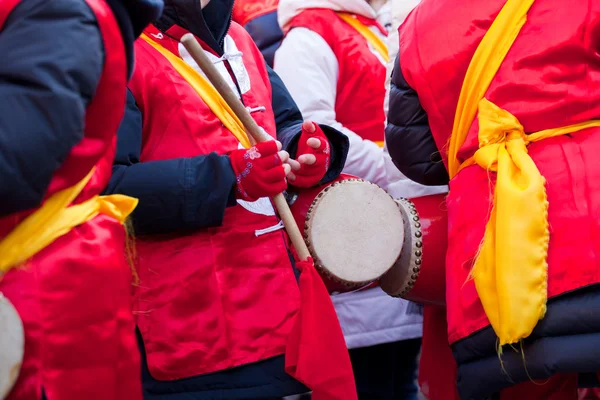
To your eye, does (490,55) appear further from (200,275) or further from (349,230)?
(200,275)

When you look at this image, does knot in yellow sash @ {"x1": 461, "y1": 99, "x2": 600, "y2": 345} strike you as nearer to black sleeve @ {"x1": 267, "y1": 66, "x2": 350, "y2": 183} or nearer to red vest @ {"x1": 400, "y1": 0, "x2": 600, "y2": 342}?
red vest @ {"x1": 400, "y1": 0, "x2": 600, "y2": 342}

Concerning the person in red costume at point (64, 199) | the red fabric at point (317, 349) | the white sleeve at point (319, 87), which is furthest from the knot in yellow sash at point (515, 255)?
the white sleeve at point (319, 87)

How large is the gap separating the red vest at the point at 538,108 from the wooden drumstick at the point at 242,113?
37 centimetres

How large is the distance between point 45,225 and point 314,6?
6.40 feet

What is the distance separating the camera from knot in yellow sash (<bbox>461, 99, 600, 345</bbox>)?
156cm

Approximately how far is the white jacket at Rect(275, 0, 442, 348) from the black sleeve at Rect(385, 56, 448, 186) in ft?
1.41

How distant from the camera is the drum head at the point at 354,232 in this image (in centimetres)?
195

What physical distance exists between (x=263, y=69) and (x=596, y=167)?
97 centimetres

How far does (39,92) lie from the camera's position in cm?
112

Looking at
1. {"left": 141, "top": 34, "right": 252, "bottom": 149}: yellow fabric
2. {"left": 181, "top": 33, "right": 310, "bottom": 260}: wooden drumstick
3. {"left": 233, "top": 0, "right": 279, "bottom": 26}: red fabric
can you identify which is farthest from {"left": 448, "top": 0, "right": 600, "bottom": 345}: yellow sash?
{"left": 233, "top": 0, "right": 279, "bottom": 26}: red fabric

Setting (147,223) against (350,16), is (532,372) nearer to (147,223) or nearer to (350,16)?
(147,223)

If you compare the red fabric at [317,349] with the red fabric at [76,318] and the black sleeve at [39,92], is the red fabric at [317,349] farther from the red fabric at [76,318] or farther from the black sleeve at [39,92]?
the black sleeve at [39,92]

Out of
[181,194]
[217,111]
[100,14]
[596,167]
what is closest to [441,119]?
[596,167]

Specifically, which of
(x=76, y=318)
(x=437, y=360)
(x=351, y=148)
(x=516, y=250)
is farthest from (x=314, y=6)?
(x=76, y=318)
